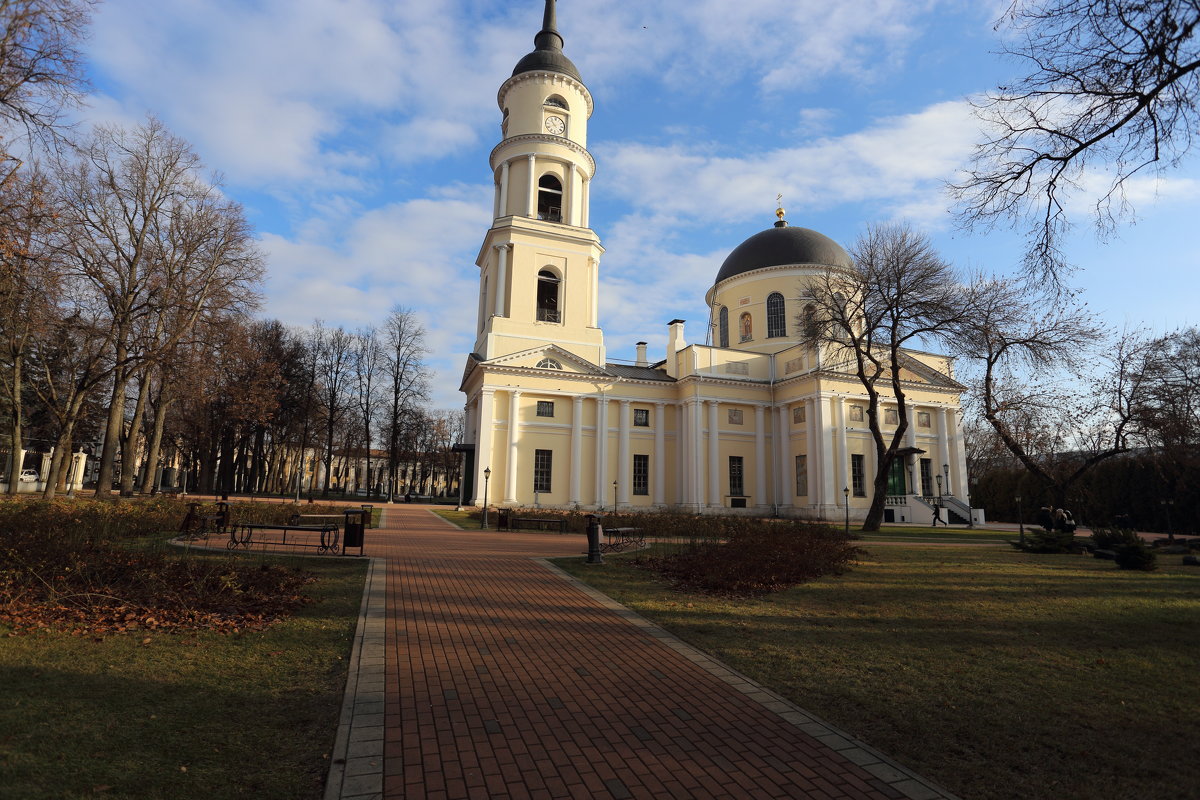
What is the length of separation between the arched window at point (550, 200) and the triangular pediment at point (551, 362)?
28.8ft

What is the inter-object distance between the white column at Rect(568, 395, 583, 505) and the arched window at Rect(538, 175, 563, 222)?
11.8 meters

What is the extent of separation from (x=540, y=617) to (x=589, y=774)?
4453mm

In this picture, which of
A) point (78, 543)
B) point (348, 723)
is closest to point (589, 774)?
point (348, 723)

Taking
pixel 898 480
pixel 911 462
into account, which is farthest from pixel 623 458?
pixel 911 462

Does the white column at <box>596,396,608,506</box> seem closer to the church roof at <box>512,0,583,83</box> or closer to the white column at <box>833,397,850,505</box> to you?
the white column at <box>833,397,850,505</box>

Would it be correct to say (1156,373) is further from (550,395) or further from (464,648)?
(464,648)

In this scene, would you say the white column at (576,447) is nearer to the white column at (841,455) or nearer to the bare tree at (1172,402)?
the white column at (841,455)

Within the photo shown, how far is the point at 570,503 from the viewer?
34781 mm

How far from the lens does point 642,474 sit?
3769 centimetres

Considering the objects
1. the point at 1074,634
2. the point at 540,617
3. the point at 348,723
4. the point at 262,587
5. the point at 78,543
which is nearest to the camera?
the point at 348,723

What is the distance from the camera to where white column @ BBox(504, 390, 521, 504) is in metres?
33.5

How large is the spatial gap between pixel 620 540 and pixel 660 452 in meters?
20.8

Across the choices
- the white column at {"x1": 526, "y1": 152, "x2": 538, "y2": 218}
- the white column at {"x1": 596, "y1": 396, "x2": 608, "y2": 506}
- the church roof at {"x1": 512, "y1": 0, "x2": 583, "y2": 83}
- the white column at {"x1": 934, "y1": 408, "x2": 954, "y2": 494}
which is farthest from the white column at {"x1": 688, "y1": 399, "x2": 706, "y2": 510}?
the church roof at {"x1": 512, "y1": 0, "x2": 583, "y2": 83}

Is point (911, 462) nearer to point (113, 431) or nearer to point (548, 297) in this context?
point (548, 297)
